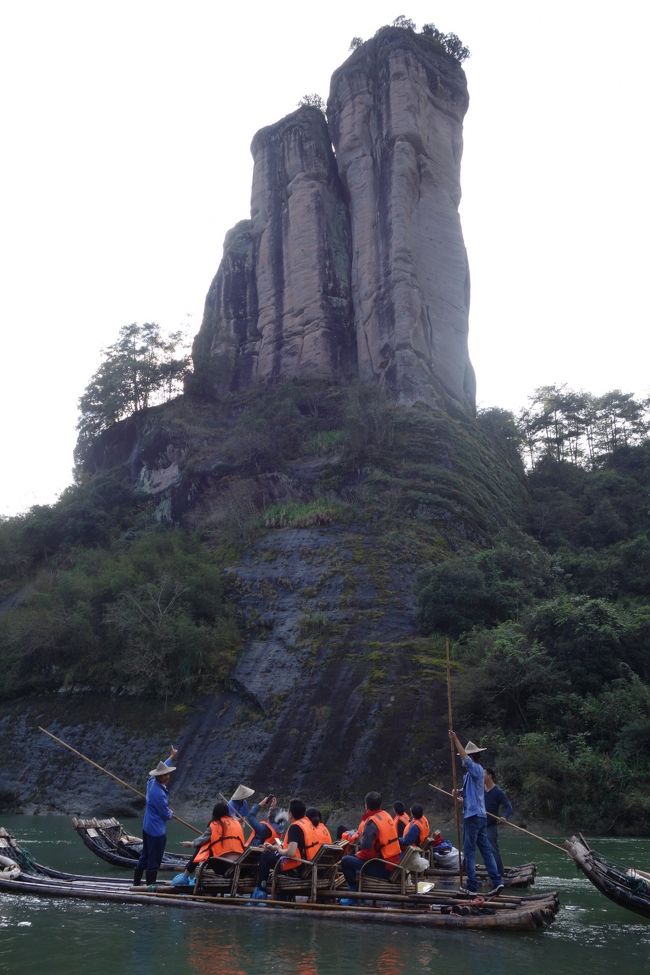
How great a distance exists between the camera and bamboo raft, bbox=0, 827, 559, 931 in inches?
430

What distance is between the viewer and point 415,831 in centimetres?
1405

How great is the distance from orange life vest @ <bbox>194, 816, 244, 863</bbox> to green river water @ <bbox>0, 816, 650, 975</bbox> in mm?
825

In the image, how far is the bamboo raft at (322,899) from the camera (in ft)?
35.9

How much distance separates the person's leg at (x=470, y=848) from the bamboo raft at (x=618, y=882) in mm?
1330

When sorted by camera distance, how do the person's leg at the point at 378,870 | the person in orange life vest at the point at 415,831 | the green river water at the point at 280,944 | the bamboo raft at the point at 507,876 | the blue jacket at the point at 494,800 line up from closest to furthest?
the green river water at the point at 280,944
the person's leg at the point at 378,870
the blue jacket at the point at 494,800
the person in orange life vest at the point at 415,831
the bamboo raft at the point at 507,876

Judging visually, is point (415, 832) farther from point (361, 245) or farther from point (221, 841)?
point (361, 245)

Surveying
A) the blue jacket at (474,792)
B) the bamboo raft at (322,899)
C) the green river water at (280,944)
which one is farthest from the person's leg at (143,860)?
the blue jacket at (474,792)

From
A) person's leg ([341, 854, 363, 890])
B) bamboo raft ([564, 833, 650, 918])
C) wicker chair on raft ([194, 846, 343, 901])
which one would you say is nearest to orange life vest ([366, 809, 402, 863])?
person's leg ([341, 854, 363, 890])

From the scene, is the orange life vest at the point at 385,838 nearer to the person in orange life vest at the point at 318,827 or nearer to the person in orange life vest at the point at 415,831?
the person in orange life vest at the point at 318,827

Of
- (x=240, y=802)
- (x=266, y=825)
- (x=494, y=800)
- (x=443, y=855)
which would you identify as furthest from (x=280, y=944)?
(x=443, y=855)

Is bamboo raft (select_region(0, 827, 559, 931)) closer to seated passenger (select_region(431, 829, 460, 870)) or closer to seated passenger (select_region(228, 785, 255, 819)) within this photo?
seated passenger (select_region(228, 785, 255, 819))

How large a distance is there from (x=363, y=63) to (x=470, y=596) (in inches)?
1655

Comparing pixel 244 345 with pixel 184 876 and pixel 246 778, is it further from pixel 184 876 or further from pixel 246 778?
pixel 184 876

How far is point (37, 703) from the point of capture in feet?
127
